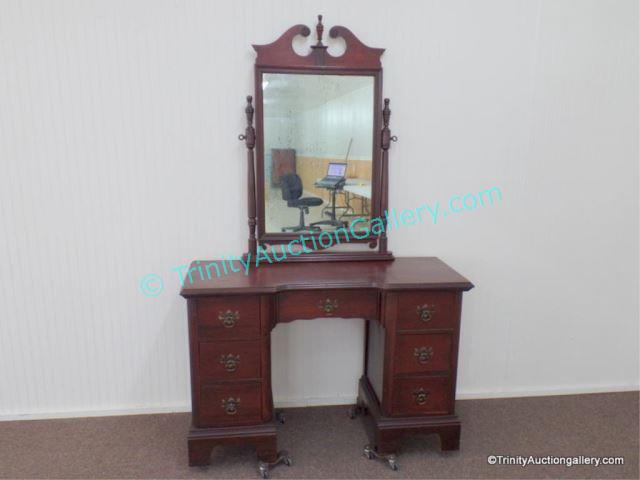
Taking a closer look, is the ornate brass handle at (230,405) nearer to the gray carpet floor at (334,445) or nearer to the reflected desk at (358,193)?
the gray carpet floor at (334,445)

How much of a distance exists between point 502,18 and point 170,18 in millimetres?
1430

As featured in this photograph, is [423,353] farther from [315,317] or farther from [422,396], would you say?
[315,317]

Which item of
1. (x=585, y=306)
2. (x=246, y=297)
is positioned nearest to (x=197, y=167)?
(x=246, y=297)

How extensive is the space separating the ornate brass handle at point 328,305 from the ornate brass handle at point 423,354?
14.7 inches

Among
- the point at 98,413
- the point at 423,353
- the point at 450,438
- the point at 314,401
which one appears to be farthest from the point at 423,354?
the point at 98,413

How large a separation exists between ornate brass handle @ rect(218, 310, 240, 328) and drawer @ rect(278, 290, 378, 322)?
0.17 metres

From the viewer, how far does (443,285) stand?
1849 millimetres

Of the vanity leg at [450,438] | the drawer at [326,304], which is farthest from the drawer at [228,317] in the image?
the vanity leg at [450,438]

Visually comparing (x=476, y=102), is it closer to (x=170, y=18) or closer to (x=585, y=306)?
(x=585, y=306)

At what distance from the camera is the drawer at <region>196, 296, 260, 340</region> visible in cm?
178

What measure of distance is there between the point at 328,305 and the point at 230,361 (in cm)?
43

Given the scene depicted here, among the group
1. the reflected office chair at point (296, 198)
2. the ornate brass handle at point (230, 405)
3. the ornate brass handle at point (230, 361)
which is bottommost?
the ornate brass handle at point (230, 405)

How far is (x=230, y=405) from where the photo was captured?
1.88 meters

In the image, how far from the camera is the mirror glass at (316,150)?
203 cm
